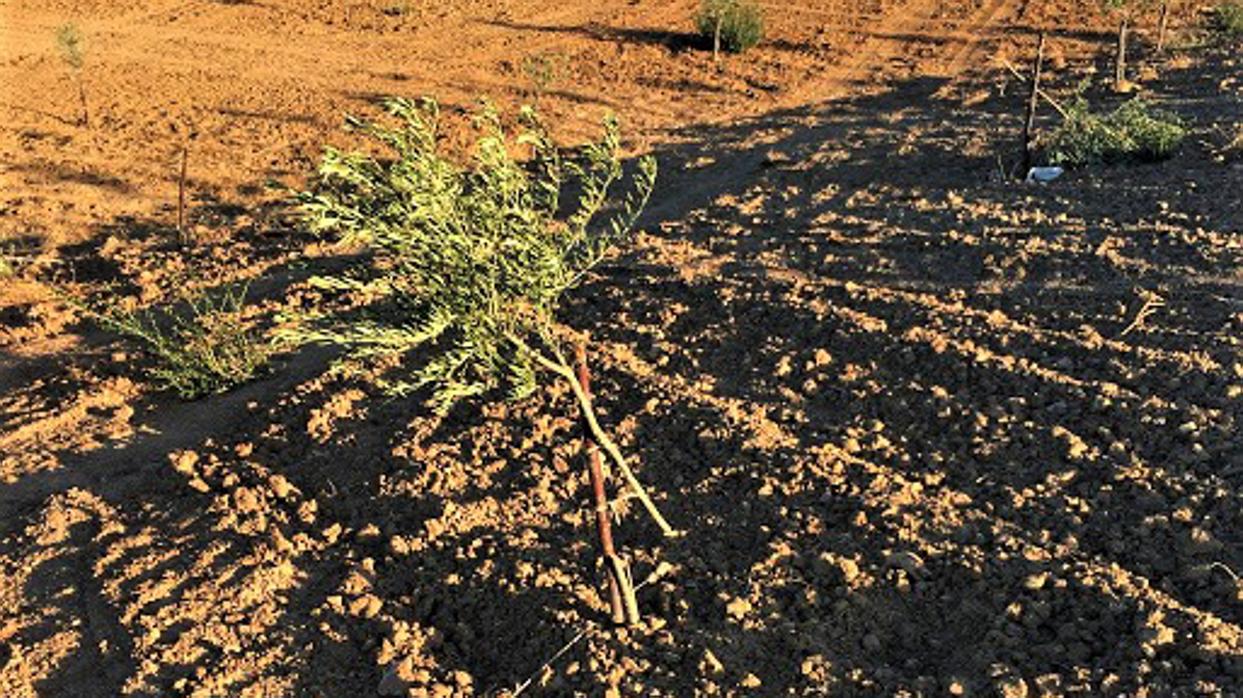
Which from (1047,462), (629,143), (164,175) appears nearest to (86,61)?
(164,175)

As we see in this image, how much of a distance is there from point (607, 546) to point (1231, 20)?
14.5 metres

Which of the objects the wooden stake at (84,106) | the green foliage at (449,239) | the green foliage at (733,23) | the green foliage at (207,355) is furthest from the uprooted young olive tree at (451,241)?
the green foliage at (733,23)

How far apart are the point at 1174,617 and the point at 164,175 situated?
11.1 metres

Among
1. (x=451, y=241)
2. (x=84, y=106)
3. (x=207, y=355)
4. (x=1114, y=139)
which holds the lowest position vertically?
(x=207, y=355)

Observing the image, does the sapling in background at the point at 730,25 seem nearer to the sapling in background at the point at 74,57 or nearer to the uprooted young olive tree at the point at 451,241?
the sapling in background at the point at 74,57

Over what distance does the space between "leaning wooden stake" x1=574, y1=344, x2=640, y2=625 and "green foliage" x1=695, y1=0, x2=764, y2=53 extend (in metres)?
12.8

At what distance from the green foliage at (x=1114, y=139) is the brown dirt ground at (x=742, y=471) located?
0.45 metres

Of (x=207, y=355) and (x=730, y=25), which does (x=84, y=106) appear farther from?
(x=730, y=25)

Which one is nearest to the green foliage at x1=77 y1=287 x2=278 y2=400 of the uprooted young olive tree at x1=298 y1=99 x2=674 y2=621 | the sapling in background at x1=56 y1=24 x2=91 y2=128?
the uprooted young olive tree at x1=298 y1=99 x2=674 y2=621

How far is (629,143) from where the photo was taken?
12250 millimetres

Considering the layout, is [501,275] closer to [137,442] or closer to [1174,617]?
[1174,617]

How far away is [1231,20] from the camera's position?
45.8ft

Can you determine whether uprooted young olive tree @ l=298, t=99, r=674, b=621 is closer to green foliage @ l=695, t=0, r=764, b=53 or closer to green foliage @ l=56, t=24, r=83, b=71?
green foliage @ l=56, t=24, r=83, b=71

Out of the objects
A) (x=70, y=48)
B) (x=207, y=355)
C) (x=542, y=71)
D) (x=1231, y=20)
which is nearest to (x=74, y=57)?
(x=70, y=48)
